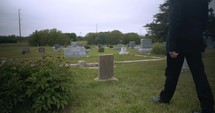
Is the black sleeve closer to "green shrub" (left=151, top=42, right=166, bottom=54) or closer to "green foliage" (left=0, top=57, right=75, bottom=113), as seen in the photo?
"green foliage" (left=0, top=57, right=75, bottom=113)

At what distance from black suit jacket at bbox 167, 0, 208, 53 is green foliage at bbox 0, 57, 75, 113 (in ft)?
7.55

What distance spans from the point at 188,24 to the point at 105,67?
4057 millimetres

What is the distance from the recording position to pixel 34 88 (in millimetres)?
3590

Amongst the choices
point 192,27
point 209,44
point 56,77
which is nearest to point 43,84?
point 56,77

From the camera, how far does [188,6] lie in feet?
10.2

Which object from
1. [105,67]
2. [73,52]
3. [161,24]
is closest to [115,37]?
[161,24]

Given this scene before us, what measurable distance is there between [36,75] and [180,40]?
2872 millimetres

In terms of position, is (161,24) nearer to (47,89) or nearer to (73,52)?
(73,52)

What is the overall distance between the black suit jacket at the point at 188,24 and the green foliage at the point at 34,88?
2301mm

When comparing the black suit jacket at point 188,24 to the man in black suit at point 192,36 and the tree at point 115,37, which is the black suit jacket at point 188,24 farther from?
the tree at point 115,37

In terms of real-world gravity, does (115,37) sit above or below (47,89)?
above

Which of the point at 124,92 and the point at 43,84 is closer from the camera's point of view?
the point at 43,84

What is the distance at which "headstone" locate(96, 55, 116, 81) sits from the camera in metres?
6.74

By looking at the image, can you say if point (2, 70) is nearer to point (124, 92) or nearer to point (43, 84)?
point (43, 84)
